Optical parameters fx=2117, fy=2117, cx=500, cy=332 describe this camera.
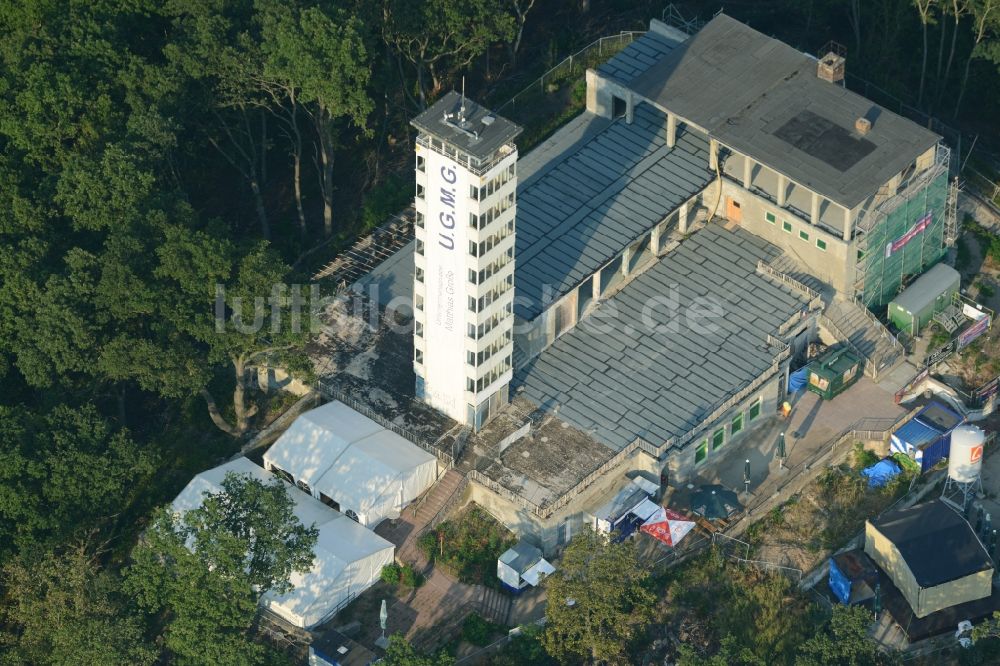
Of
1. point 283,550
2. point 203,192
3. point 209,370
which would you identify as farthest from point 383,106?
point 283,550

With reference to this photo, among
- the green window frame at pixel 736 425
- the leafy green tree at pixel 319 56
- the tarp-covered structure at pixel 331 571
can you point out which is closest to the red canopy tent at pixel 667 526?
the green window frame at pixel 736 425

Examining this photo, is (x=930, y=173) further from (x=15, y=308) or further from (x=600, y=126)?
(x=15, y=308)

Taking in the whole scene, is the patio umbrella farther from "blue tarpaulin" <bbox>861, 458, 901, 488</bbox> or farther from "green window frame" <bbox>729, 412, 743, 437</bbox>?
"blue tarpaulin" <bbox>861, 458, 901, 488</bbox>

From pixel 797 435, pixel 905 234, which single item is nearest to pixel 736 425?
pixel 797 435

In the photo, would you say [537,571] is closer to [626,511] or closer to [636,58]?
[626,511]

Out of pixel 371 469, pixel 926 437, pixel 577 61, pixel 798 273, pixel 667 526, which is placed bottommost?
pixel 667 526

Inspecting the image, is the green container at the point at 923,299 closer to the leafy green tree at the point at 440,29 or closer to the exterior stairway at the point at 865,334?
the exterior stairway at the point at 865,334
